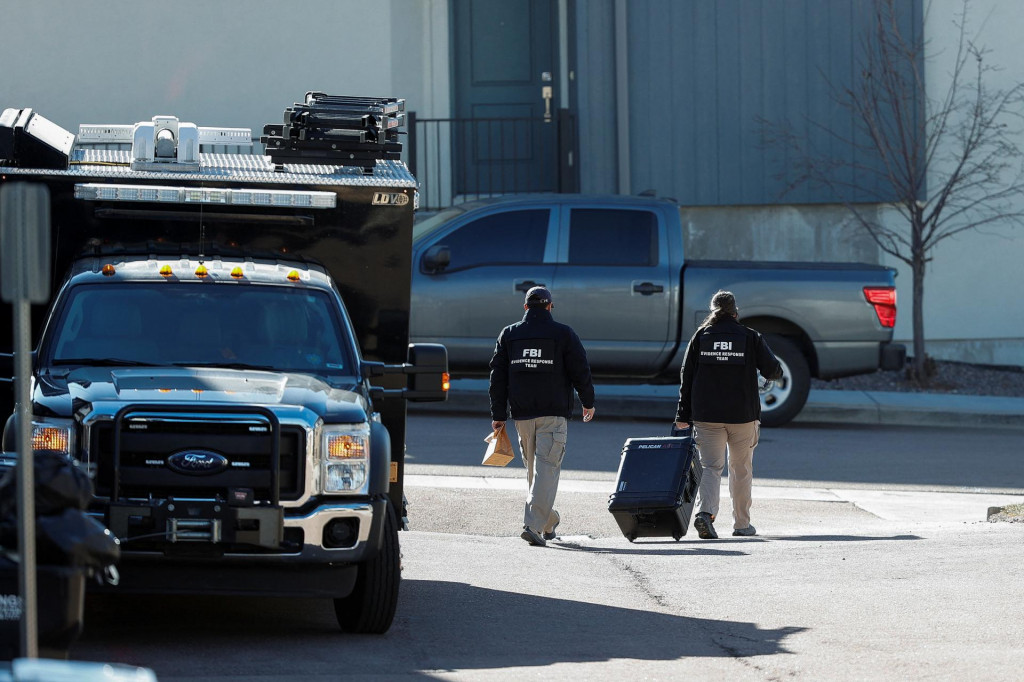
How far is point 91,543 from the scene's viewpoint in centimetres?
543

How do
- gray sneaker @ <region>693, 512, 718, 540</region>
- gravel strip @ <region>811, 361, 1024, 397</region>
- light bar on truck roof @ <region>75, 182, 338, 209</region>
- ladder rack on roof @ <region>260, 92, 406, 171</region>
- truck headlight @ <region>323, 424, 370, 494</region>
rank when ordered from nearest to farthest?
truck headlight @ <region>323, 424, 370, 494</region>, light bar on truck roof @ <region>75, 182, 338, 209</region>, ladder rack on roof @ <region>260, 92, 406, 171</region>, gray sneaker @ <region>693, 512, 718, 540</region>, gravel strip @ <region>811, 361, 1024, 397</region>

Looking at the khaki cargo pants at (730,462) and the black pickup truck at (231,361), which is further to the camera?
the khaki cargo pants at (730,462)

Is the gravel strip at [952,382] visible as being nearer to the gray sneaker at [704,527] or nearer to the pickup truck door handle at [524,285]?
the pickup truck door handle at [524,285]

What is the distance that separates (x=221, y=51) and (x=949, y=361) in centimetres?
981

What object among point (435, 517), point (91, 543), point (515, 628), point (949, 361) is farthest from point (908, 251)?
point (91, 543)

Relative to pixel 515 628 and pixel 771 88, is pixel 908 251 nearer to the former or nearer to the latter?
pixel 771 88

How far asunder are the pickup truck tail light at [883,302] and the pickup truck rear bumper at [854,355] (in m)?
0.25

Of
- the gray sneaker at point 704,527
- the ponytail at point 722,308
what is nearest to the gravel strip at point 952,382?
the ponytail at point 722,308

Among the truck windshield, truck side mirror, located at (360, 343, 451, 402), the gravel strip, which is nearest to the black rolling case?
truck side mirror, located at (360, 343, 451, 402)

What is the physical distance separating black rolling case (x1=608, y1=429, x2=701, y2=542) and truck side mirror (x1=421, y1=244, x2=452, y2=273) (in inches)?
203

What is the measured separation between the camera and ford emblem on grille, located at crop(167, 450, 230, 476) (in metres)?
6.99

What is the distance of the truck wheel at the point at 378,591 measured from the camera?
738cm

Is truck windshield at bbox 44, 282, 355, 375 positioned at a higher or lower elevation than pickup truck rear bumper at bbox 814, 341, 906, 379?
higher

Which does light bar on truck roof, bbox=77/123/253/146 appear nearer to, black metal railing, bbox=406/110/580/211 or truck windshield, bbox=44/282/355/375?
truck windshield, bbox=44/282/355/375
